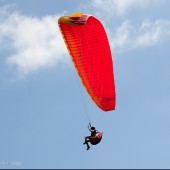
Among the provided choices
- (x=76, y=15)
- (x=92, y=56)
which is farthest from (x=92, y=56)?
(x=76, y=15)

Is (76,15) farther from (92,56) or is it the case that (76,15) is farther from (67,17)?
(92,56)

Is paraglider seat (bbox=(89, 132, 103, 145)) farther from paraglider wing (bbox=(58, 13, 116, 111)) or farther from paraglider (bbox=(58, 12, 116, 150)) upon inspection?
paraglider wing (bbox=(58, 13, 116, 111))

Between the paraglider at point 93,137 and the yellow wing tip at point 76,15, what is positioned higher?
the yellow wing tip at point 76,15

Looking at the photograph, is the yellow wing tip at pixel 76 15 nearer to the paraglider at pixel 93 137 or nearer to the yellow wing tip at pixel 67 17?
the yellow wing tip at pixel 67 17

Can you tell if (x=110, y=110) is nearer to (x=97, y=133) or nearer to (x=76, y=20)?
(x=97, y=133)

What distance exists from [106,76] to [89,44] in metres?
2.48

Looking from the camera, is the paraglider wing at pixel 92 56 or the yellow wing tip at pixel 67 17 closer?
the yellow wing tip at pixel 67 17

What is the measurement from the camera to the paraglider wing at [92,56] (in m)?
48.5

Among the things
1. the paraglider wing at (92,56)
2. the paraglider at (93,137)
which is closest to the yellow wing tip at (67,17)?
the paraglider wing at (92,56)

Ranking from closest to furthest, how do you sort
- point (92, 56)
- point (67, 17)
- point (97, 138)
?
point (97, 138) → point (67, 17) → point (92, 56)

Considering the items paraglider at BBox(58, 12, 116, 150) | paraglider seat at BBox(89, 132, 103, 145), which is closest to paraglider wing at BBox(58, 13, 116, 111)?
paraglider at BBox(58, 12, 116, 150)

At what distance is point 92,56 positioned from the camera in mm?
49188

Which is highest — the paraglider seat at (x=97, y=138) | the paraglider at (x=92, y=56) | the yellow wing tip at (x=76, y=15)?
the yellow wing tip at (x=76, y=15)

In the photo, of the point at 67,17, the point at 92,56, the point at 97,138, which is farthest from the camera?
the point at 92,56
